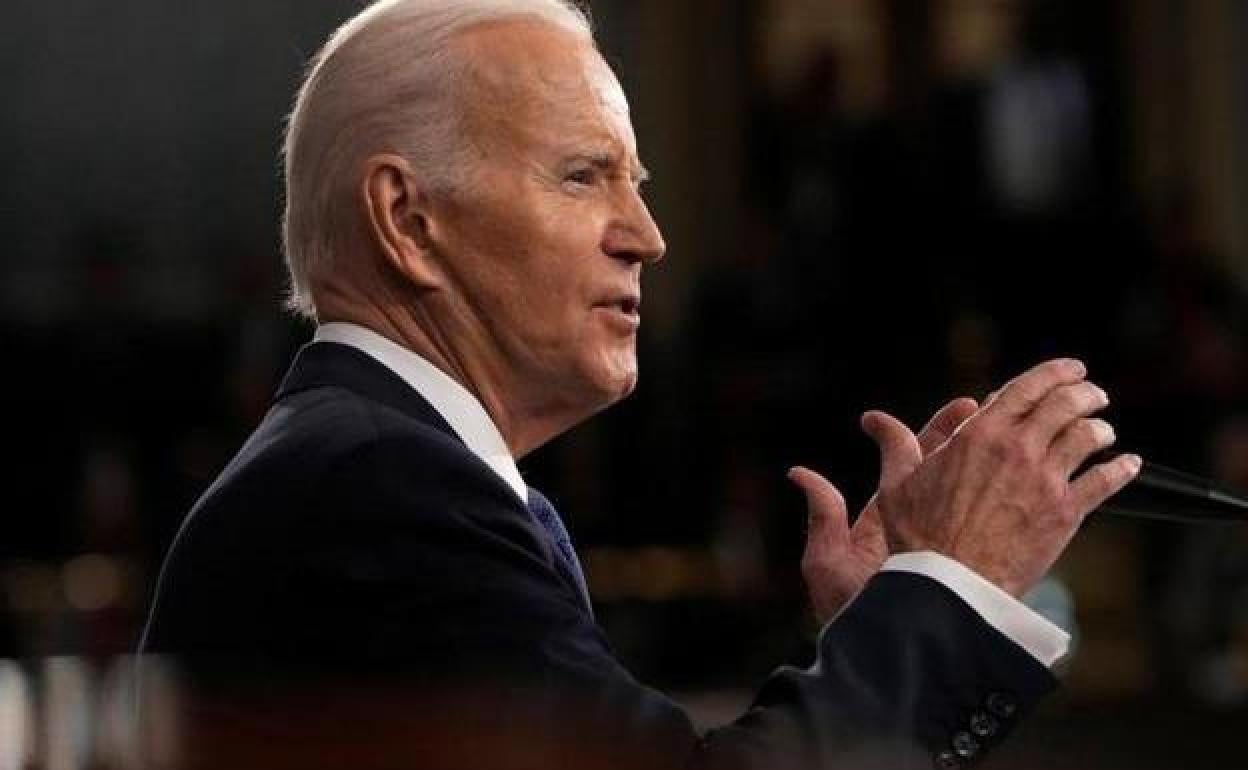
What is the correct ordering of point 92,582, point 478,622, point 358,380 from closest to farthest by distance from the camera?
point 478,622 < point 358,380 < point 92,582

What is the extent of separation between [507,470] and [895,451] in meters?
0.31

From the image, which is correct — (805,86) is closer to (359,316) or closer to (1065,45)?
(1065,45)

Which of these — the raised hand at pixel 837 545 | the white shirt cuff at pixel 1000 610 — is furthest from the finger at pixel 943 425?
the white shirt cuff at pixel 1000 610

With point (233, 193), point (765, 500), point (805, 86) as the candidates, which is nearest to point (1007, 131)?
point (805, 86)

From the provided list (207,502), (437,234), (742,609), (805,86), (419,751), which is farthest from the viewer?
(805,86)

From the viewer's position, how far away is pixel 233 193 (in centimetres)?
895

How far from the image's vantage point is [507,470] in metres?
2.04

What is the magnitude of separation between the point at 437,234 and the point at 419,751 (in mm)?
→ 1158

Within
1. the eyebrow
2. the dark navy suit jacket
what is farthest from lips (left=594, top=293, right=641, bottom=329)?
the dark navy suit jacket

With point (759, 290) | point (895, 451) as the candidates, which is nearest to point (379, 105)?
point (895, 451)

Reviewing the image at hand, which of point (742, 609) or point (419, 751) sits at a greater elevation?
point (419, 751)

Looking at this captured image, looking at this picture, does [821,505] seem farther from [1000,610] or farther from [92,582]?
[92,582]

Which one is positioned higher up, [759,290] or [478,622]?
[478,622]

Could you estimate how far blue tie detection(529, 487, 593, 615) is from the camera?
2010 millimetres
